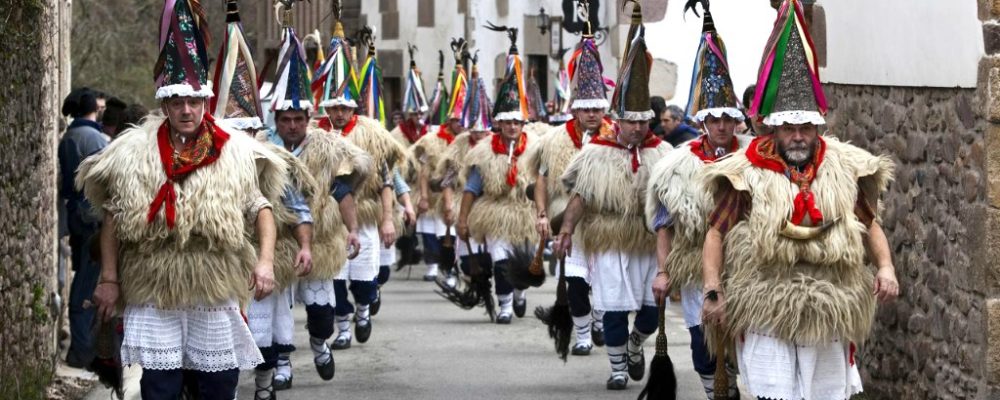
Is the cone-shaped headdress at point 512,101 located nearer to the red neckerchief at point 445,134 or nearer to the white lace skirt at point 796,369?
the red neckerchief at point 445,134

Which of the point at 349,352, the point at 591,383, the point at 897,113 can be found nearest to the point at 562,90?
the point at 349,352

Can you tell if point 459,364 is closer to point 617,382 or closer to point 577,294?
point 577,294

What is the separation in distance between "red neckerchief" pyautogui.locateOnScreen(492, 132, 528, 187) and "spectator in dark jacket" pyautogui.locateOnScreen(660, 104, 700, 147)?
1230mm

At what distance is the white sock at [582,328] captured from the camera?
11.8m

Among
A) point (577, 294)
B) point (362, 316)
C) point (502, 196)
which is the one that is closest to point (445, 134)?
point (502, 196)

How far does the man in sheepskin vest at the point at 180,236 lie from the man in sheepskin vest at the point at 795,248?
1994 millimetres

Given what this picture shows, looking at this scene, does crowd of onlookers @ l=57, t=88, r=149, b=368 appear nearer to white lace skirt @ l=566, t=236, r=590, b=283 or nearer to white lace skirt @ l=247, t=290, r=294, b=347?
white lace skirt @ l=247, t=290, r=294, b=347

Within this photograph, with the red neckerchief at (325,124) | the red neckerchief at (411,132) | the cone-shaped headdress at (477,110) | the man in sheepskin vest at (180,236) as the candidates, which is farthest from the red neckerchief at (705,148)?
the red neckerchief at (411,132)

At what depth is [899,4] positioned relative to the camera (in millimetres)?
8773

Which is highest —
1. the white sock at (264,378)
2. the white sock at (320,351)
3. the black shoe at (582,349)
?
the white sock at (264,378)

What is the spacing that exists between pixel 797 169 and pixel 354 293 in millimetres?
5915

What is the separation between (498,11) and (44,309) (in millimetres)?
25922

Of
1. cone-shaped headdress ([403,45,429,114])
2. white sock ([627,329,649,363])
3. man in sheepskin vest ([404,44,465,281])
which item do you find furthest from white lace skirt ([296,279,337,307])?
cone-shaped headdress ([403,45,429,114])

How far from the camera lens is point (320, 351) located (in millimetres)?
10617
